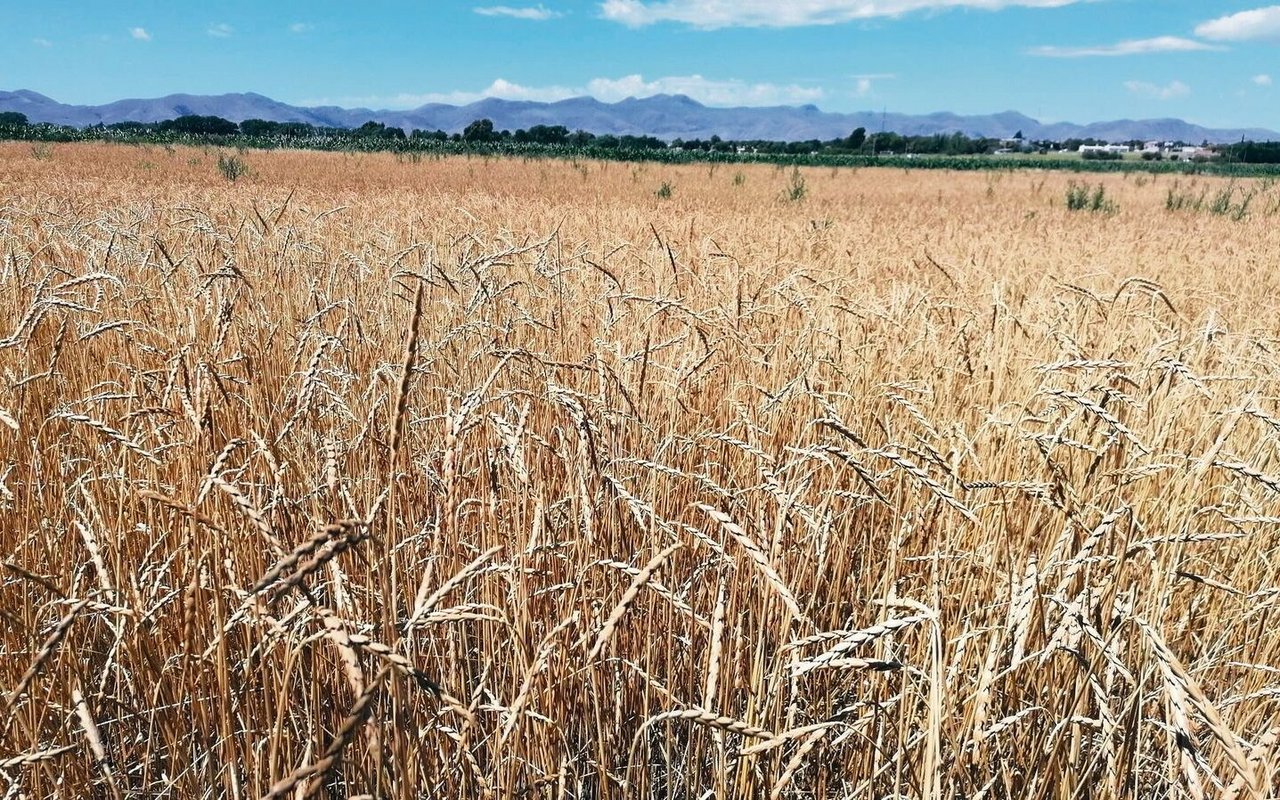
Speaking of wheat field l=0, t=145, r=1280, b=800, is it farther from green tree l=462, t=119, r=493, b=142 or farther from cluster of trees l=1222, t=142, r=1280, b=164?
green tree l=462, t=119, r=493, b=142

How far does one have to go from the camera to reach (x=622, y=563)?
5.15ft

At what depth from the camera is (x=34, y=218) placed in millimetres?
6172

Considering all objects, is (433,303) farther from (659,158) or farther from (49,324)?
(659,158)

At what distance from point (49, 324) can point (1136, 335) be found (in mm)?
5146

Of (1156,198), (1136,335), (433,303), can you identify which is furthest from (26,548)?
(1156,198)

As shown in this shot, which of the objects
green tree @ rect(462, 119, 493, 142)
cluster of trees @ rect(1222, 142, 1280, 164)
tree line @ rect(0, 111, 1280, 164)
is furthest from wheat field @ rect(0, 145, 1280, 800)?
green tree @ rect(462, 119, 493, 142)

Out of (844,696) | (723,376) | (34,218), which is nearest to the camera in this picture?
(844,696)

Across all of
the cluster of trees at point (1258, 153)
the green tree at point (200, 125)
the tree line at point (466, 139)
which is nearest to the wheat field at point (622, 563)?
the tree line at point (466, 139)

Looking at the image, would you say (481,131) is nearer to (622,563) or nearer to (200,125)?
(200,125)

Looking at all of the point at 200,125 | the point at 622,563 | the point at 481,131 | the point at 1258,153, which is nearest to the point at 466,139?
the point at 481,131

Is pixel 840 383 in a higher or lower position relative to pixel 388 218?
lower

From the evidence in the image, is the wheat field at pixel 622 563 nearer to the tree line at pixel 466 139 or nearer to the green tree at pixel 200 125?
the tree line at pixel 466 139

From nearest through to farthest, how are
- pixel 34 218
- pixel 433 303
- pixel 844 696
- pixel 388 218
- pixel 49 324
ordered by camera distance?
pixel 844 696, pixel 49 324, pixel 433 303, pixel 34 218, pixel 388 218

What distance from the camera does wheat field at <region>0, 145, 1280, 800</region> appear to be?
1.02 meters
